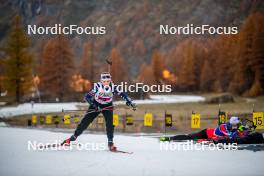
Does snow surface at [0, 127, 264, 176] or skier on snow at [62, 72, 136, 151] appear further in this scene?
skier on snow at [62, 72, 136, 151]

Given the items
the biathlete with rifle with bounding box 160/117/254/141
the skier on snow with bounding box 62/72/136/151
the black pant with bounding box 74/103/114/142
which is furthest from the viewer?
the biathlete with rifle with bounding box 160/117/254/141

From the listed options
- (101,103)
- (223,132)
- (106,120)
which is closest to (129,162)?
(106,120)

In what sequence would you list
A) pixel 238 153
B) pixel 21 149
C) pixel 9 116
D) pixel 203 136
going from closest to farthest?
pixel 238 153
pixel 21 149
pixel 203 136
pixel 9 116

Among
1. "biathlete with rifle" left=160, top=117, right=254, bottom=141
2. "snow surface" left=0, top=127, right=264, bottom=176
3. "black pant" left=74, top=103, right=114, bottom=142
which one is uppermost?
"black pant" left=74, top=103, right=114, bottom=142

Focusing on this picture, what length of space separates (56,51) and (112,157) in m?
40.1

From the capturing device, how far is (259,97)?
4684 centimetres

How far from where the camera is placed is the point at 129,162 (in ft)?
28.4

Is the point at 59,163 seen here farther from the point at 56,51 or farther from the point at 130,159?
the point at 56,51

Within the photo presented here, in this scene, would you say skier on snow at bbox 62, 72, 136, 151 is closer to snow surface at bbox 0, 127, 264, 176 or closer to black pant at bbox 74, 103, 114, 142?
black pant at bbox 74, 103, 114, 142

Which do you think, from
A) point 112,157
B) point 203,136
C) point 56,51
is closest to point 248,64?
point 56,51

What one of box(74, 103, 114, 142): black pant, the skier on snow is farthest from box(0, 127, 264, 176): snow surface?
the skier on snow

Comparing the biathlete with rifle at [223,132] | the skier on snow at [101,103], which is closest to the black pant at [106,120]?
the skier on snow at [101,103]

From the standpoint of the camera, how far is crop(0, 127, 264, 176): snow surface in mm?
7621

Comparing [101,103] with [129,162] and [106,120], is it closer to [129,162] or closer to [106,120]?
[106,120]
